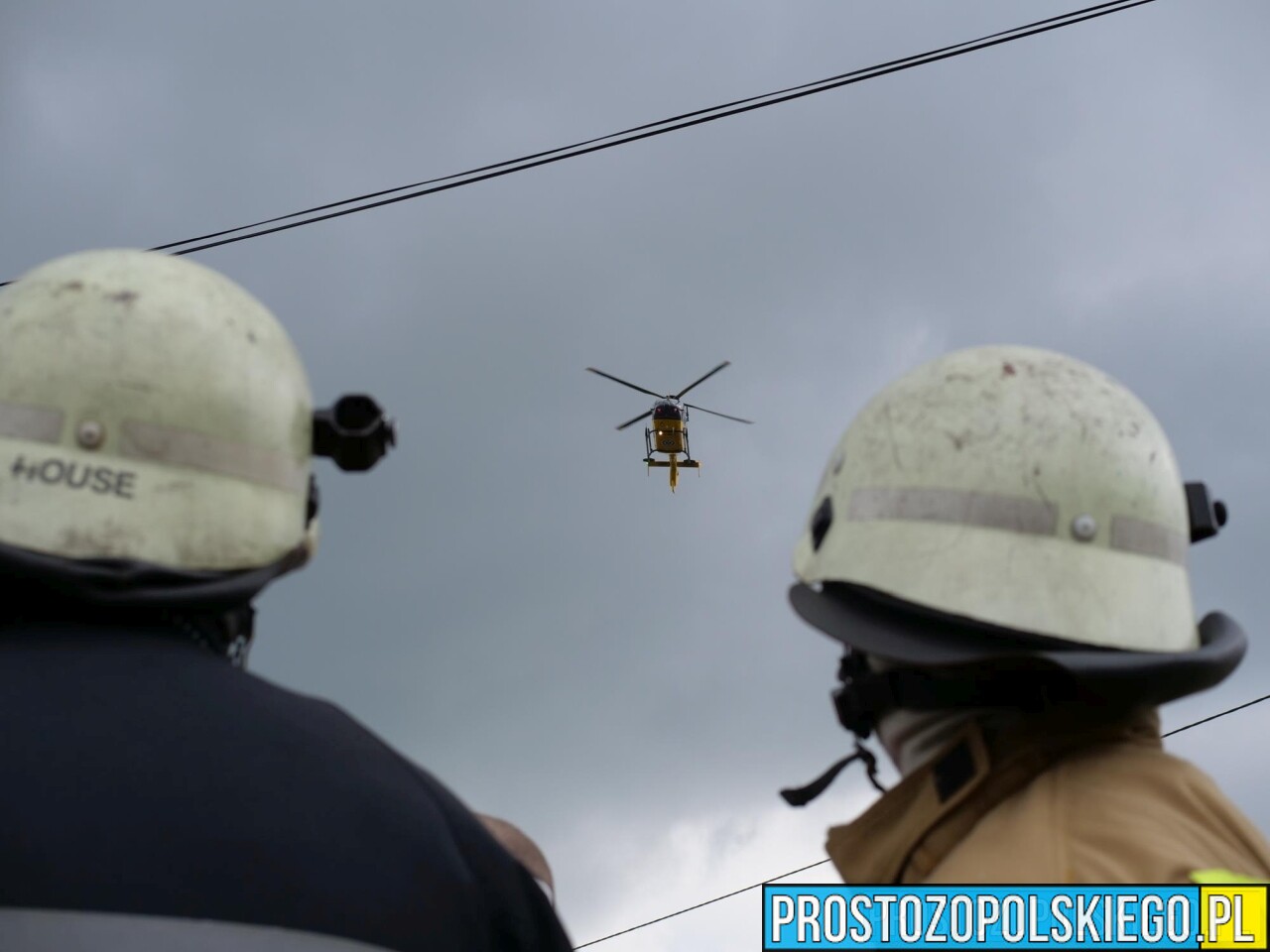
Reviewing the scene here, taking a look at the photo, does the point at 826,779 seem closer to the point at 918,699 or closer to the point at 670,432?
the point at 918,699

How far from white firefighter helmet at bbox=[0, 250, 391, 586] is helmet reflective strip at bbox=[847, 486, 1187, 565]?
Answer: 136 cm

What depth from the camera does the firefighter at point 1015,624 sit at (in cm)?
283

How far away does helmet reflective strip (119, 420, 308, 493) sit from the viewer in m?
3.43

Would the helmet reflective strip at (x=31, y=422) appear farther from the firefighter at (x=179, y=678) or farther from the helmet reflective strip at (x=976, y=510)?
the helmet reflective strip at (x=976, y=510)

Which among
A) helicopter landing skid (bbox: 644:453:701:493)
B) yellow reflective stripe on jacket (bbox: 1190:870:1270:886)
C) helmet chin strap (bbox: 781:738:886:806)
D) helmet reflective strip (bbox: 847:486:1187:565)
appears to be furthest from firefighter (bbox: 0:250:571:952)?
helicopter landing skid (bbox: 644:453:701:493)

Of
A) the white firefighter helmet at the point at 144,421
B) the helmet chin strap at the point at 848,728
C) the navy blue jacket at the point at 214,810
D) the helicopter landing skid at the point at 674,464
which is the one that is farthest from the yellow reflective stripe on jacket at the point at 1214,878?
the helicopter landing skid at the point at 674,464

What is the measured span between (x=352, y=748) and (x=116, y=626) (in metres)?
0.53

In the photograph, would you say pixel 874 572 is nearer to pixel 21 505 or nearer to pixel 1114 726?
pixel 1114 726

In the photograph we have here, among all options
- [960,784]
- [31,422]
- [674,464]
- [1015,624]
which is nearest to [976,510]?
[1015,624]

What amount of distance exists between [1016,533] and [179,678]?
5.67 feet

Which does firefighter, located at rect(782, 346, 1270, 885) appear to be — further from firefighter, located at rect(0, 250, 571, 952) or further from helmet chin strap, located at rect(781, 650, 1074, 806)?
firefighter, located at rect(0, 250, 571, 952)

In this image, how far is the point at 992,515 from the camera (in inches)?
129

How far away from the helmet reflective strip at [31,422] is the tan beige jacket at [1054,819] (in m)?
1.88

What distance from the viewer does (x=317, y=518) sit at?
3945 mm
